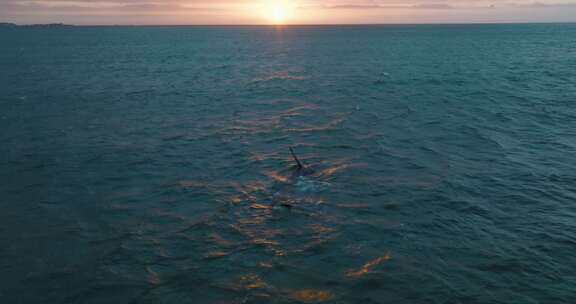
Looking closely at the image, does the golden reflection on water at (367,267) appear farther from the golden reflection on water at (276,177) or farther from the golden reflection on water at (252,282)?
the golden reflection on water at (276,177)

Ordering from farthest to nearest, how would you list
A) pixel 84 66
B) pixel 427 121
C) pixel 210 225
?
1. pixel 84 66
2. pixel 427 121
3. pixel 210 225

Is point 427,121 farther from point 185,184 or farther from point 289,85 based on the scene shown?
point 289,85

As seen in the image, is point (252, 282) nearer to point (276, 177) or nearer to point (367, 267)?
point (367, 267)

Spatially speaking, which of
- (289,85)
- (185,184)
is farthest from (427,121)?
(289,85)

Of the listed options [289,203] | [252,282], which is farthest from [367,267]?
[289,203]

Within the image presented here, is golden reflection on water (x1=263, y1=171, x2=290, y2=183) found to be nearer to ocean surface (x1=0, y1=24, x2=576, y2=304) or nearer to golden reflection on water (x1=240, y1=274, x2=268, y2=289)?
ocean surface (x1=0, y1=24, x2=576, y2=304)
